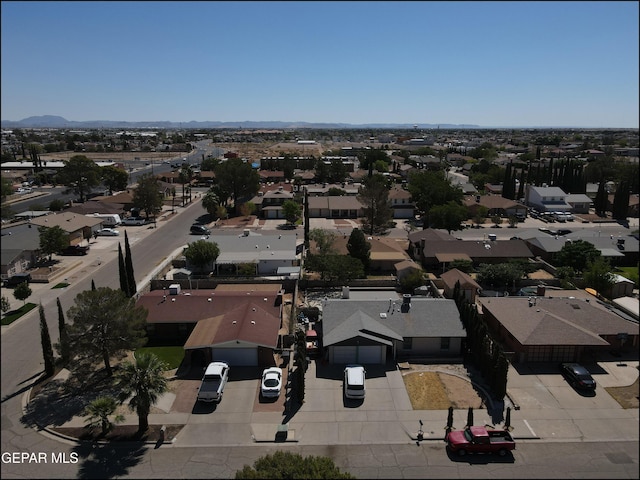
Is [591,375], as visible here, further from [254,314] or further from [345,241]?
[345,241]

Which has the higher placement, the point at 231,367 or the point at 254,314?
the point at 254,314

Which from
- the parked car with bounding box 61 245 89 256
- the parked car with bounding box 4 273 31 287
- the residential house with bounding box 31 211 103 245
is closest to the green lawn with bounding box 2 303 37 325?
the parked car with bounding box 4 273 31 287

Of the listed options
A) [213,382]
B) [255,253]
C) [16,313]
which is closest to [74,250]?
[16,313]

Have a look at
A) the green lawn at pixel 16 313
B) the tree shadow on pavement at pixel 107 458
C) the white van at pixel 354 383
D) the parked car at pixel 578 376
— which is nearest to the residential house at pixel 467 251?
the parked car at pixel 578 376

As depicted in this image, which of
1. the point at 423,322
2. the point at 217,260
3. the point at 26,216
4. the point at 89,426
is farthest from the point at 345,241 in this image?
the point at 26,216

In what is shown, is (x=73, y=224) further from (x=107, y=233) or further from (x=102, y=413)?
(x=102, y=413)
